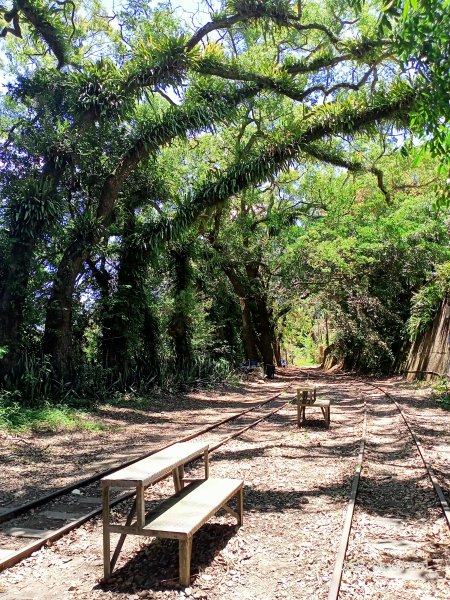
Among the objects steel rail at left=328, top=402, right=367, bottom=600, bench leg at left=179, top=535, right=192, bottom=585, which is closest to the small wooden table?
bench leg at left=179, top=535, right=192, bottom=585

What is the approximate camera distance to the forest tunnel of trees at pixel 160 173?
45.0ft

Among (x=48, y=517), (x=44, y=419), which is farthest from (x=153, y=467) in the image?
(x=44, y=419)

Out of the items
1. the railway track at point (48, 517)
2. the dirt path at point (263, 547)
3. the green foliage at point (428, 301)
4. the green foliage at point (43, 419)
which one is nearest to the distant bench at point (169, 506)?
the dirt path at point (263, 547)

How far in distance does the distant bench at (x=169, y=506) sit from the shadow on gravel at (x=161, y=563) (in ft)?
0.40

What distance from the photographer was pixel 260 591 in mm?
3764

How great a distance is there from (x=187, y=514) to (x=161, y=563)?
1.55ft

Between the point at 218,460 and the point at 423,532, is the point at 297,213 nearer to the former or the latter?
the point at 218,460

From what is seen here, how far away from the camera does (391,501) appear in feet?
19.5

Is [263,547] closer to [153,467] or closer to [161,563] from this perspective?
[161,563]

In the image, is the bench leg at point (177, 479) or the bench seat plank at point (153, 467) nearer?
the bench seat plank at point (153, 467)

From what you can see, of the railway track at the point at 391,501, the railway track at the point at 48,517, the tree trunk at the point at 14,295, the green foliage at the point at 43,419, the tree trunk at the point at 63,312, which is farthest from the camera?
the tree trunk at the point at 63,312

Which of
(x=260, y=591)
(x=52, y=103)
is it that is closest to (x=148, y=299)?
(x=52, y=103)

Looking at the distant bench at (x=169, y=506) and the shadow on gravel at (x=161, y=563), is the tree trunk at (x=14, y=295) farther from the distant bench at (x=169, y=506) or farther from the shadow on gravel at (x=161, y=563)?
the shadow on gravel at (x=161, y=563)

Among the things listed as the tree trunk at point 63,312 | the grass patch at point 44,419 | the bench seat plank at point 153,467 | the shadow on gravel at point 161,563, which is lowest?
the shadow on gravel at point 161,563
